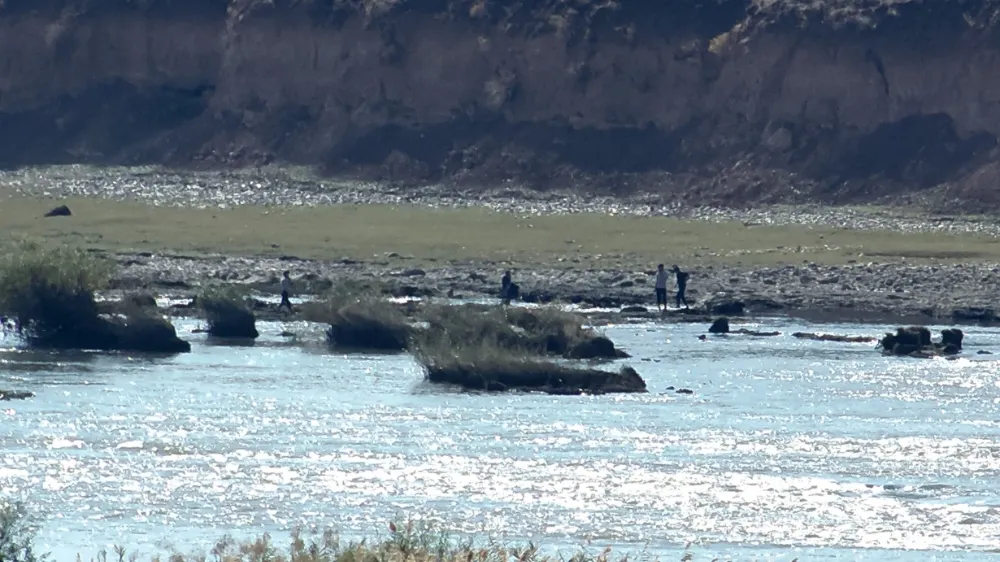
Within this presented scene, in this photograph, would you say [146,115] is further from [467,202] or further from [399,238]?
[399,238]

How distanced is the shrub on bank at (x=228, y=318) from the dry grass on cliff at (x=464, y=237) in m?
12.9

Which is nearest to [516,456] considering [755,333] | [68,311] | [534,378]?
[534,378]

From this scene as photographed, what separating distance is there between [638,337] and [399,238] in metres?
17.7

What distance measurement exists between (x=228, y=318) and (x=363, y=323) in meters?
2.46

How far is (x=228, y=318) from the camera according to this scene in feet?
114

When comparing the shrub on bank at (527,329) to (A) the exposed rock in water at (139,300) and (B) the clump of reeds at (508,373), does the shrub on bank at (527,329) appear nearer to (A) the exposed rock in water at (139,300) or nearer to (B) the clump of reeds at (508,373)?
(B) the clump of reeds at (508,373)

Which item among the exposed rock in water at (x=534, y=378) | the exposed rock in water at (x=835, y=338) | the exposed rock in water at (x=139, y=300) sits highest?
the exposed rock in water at (x=139, y=300)

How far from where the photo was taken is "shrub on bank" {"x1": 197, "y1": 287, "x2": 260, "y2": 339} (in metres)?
34.7

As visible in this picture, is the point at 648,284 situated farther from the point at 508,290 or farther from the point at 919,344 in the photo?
the point at 919,344

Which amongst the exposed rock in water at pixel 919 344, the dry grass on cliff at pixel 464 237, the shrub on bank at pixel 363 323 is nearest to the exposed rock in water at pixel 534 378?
the shrub on bank at pixel 363 323

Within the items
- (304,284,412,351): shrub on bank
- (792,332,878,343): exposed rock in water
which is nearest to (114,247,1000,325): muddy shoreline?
(792,332,878,343): exposed rock in water

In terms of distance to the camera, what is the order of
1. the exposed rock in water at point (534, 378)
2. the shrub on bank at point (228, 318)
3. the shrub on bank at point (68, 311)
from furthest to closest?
the shrub on bank at point (228, 318) → the shrub on bank at point (68, 311) → the exposed rock in water at point (534, 378)

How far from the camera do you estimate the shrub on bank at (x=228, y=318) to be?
34656 millimetres

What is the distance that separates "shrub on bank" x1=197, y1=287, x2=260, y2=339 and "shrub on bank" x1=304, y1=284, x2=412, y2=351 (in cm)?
137
